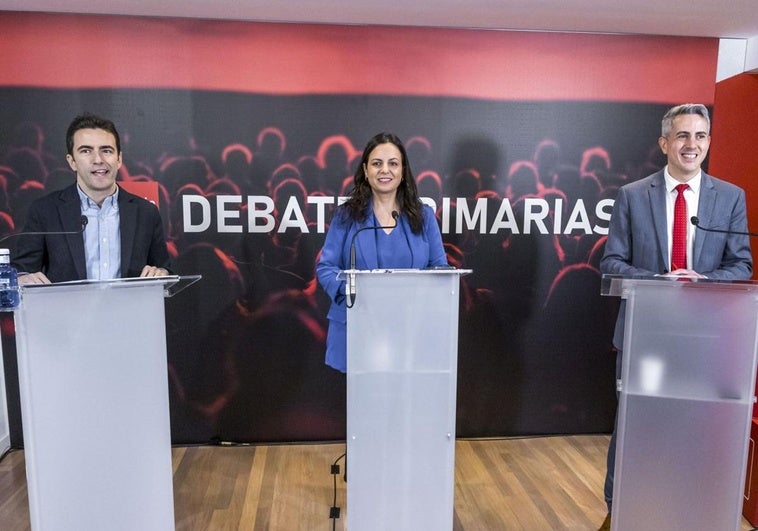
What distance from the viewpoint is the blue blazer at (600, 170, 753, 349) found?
214cm

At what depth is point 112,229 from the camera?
2.33 meters

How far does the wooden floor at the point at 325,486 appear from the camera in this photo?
99.1 inches

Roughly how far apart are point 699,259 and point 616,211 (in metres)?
0.39

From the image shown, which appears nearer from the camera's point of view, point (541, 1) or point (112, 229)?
point (112, 229)

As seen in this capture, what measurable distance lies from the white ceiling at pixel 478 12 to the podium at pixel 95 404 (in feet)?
5.89

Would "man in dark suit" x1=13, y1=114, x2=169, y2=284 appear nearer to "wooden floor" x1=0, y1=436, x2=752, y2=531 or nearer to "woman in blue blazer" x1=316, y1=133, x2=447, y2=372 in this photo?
"woman in blue blazer" x1=316, y1=133, x2=447, y2=372

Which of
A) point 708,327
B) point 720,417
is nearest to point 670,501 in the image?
point 720,417

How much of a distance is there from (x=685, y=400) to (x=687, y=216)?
86cm

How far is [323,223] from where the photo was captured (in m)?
3.14

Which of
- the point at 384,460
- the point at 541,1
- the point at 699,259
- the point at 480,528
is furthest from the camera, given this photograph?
the point at 541,1

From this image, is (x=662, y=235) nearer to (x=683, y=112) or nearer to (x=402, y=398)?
(x=683, y=112)

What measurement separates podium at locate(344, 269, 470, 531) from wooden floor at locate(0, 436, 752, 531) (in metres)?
0.69

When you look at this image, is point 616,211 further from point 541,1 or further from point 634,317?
point 541,1

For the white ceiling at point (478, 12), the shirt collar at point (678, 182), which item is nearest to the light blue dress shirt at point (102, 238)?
the white ceiling at point (478, 12)
